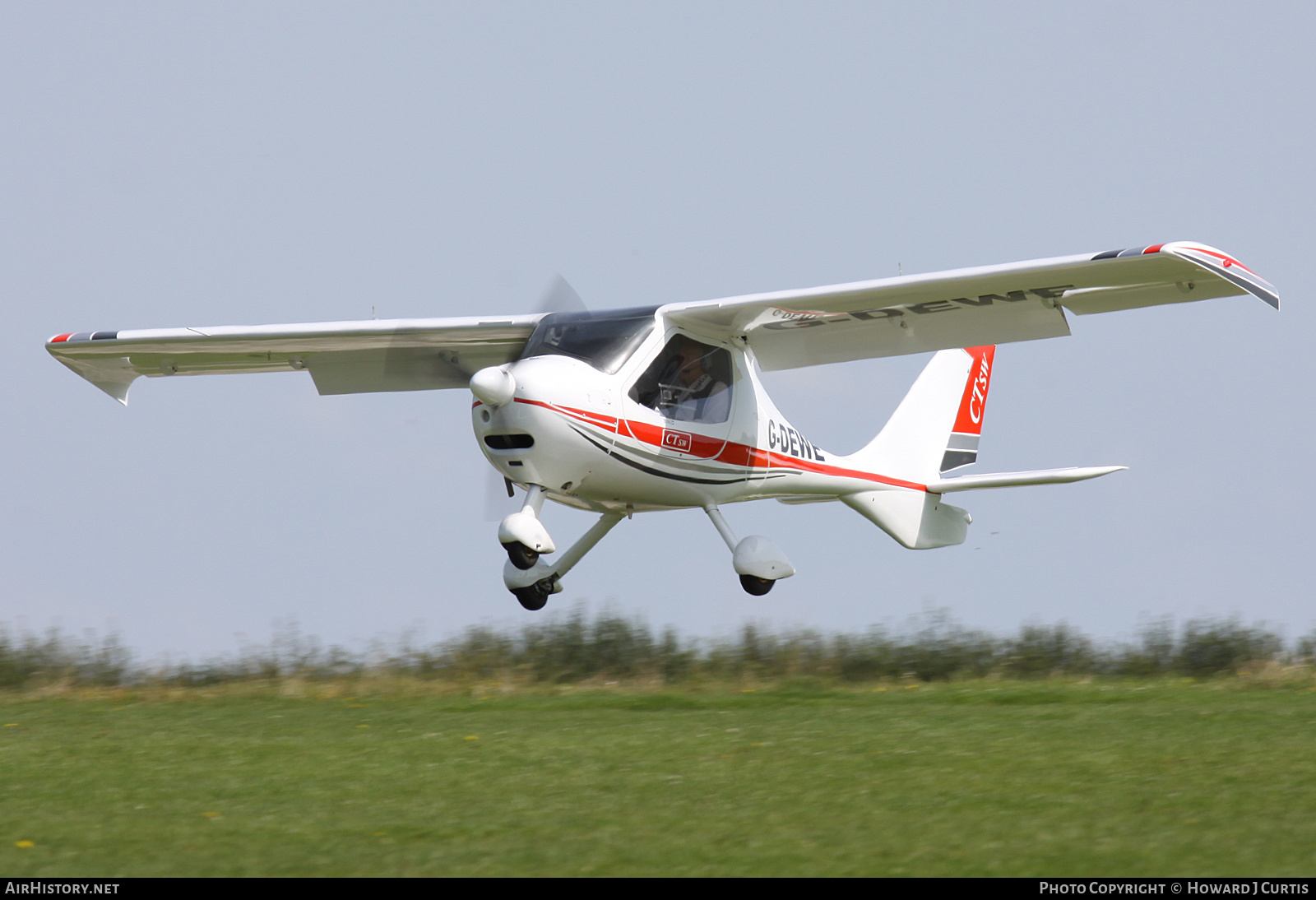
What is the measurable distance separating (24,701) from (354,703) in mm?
3190

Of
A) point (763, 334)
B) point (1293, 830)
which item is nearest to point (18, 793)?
point (1293, 830)

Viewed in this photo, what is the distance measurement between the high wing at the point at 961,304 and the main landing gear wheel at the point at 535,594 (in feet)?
9.25

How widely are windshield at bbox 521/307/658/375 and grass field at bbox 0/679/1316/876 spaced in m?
2.98

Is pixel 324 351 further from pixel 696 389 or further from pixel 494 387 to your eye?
pixel 494 387

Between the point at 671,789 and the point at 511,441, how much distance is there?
13.4 ft

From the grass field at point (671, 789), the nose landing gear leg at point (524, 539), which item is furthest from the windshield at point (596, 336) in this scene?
the grass field at point (671, 789)

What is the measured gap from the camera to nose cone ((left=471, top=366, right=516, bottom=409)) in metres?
10.1

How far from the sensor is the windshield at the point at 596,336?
36.6 feet

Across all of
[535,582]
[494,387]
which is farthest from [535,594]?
[494,387]

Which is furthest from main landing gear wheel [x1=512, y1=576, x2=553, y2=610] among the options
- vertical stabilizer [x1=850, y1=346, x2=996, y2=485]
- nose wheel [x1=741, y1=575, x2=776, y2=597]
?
vertical stabilizer [x1=850, y1=346, x2=996, y2=485]

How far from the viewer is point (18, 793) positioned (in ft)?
23.8

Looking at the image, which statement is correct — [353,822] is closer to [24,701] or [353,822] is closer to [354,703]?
[354,703]

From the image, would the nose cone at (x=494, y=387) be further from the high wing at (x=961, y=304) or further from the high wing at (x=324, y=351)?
the high wing at (x=324, y=351)

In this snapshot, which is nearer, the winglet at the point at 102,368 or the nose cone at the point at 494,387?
the nose cone at the point at 494,387
